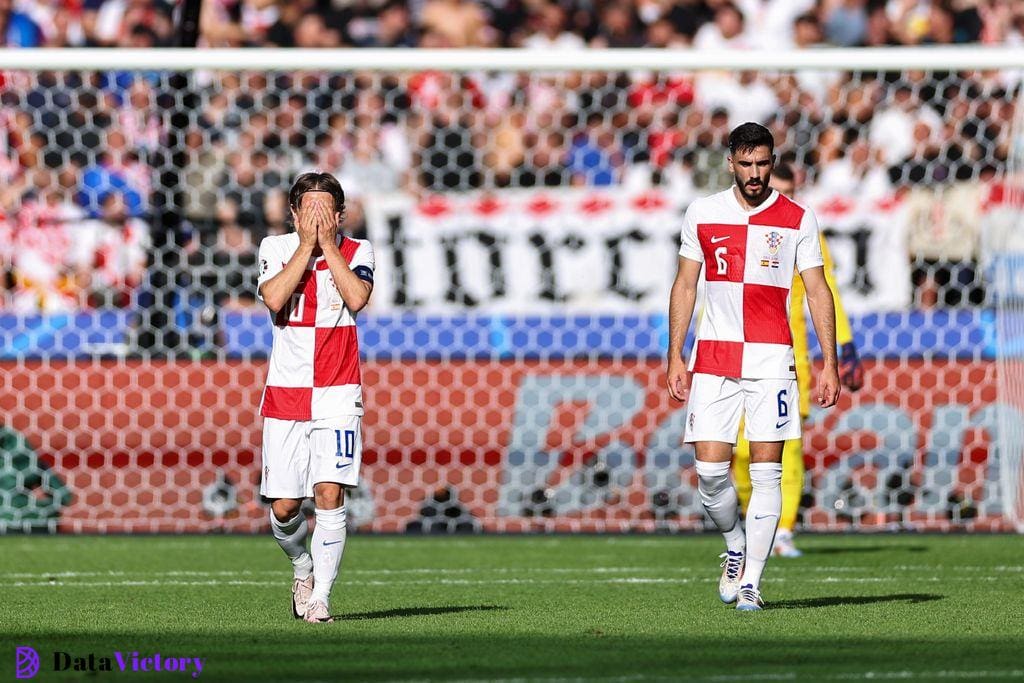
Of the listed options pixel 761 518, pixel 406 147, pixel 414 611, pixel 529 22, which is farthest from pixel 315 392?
pixel 529 22

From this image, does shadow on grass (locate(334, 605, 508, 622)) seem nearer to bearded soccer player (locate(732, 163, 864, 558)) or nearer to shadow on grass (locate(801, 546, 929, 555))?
bearded soccer player (locate(732, 163, 864, 558))

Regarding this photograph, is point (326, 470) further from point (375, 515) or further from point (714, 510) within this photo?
point (375, 515)

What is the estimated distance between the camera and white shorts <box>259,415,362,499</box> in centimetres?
602

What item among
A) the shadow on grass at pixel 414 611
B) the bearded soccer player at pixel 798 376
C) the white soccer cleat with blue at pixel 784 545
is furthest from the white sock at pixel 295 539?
the white soccer cleat with blue at pixel 784 545

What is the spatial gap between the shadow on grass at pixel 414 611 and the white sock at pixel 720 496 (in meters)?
0.91

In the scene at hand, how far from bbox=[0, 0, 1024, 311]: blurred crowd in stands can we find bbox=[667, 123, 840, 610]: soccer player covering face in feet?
14.2

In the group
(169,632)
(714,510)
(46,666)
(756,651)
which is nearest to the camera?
(46,666)

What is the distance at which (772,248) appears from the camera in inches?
253

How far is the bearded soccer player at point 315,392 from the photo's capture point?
237 inches

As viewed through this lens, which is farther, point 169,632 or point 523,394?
point 523,394

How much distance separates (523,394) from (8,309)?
3288 mm

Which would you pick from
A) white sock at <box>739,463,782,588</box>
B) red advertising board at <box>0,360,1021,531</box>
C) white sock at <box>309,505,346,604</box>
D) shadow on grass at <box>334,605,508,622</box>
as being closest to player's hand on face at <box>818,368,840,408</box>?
white sock at <box>739,463,782,588</box>

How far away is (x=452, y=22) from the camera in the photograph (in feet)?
46.4

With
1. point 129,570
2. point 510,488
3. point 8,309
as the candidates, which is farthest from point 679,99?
point 129,570
